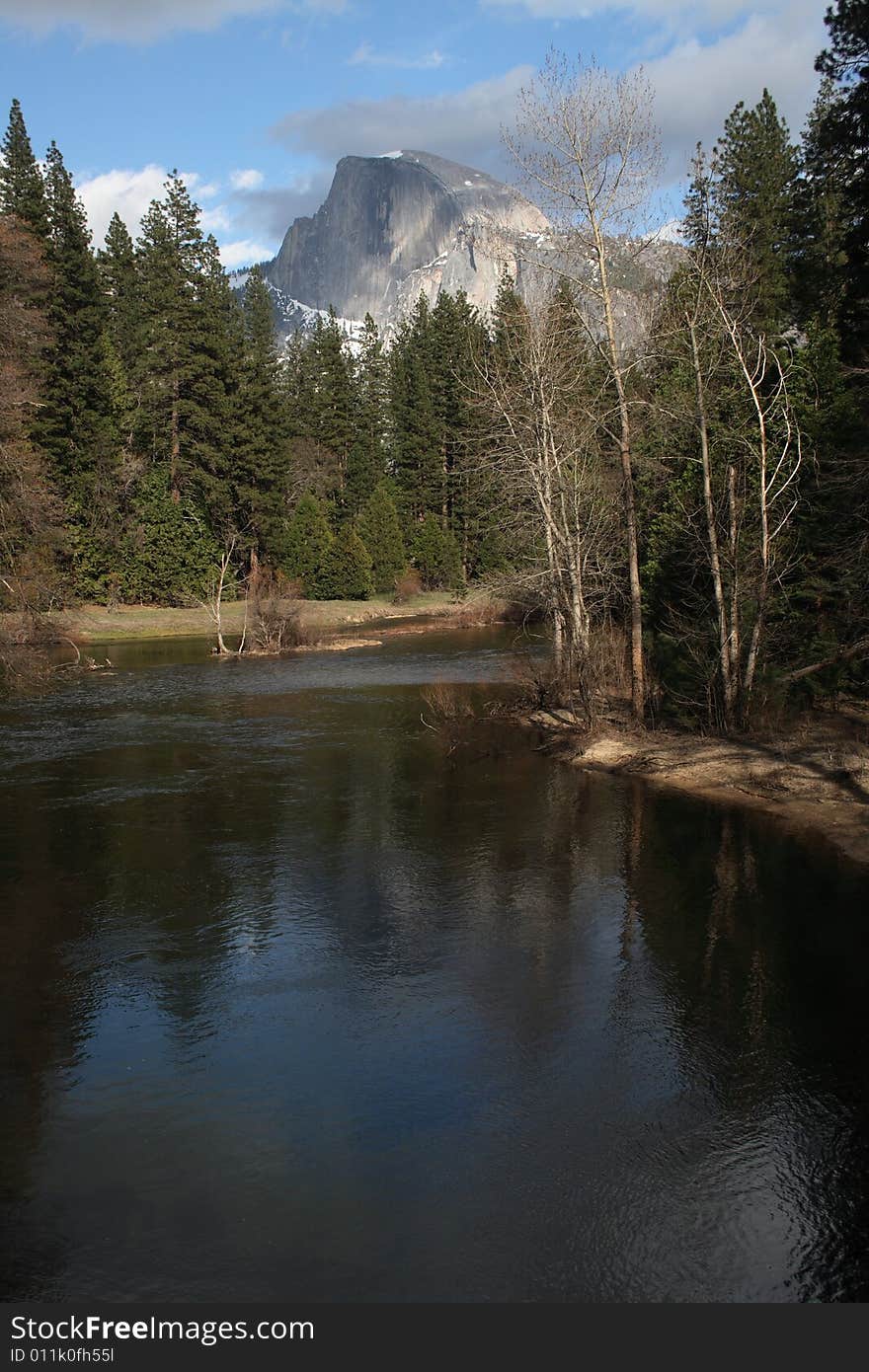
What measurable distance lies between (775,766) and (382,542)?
46.6 metres

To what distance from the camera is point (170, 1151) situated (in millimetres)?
7305

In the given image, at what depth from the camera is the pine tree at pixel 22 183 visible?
157ft

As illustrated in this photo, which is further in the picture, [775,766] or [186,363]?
[186,363]

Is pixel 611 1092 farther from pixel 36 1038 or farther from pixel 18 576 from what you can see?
pixel 18 576

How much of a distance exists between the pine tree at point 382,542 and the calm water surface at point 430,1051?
4501cm

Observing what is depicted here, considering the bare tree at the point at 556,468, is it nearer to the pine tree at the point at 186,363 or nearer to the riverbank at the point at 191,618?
the riverbank at the point at 191,618

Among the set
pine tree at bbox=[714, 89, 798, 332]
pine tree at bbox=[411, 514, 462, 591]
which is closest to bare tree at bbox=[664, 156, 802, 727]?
pine tree at bbox=[714, 89, 798, 332]

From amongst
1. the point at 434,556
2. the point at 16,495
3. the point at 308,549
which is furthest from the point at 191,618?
the point at 16,495

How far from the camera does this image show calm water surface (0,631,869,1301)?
6.21 metres

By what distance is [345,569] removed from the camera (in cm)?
5938

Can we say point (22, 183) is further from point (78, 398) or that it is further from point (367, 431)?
point (367, 431)

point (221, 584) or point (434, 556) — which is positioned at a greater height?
point (434, 556)

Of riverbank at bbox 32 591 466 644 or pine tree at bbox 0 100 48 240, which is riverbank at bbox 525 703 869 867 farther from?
pine tree at bbox 0 100 48 240

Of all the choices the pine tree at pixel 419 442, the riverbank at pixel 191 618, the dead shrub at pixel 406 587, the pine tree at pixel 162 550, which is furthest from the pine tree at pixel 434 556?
the pine tree at pixel 162 550
